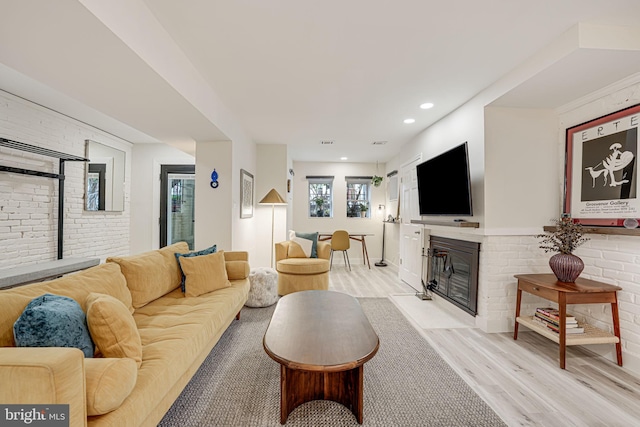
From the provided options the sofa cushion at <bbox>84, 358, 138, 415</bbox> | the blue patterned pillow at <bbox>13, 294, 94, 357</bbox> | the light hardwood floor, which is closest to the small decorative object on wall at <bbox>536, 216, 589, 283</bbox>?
the light hardwood floor

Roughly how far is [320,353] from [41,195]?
12.8 ft

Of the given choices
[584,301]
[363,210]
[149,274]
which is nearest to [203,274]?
[149,274]

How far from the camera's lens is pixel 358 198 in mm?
7281

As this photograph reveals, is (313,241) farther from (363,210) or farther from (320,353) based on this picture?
(320,353)

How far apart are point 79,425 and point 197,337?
84 cm

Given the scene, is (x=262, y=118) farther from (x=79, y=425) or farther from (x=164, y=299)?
(x=79, y=425)

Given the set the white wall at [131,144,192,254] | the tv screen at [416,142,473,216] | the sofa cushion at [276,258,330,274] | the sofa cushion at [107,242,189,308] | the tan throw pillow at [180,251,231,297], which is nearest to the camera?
the sofa cushion at [107,242,189,308]

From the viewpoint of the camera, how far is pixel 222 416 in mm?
1699

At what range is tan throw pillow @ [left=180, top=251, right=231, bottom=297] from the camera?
8.48ft

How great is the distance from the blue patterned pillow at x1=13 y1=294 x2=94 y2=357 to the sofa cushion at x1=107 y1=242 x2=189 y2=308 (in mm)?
817

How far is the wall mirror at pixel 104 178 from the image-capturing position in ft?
13.8

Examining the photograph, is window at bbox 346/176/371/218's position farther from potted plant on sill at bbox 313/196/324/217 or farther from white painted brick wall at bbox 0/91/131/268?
white painted brick wall at bbox 0/91/131/268

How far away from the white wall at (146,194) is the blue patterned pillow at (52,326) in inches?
160

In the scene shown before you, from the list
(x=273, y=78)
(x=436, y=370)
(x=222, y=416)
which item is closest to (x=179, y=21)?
(x=273, y=78)
